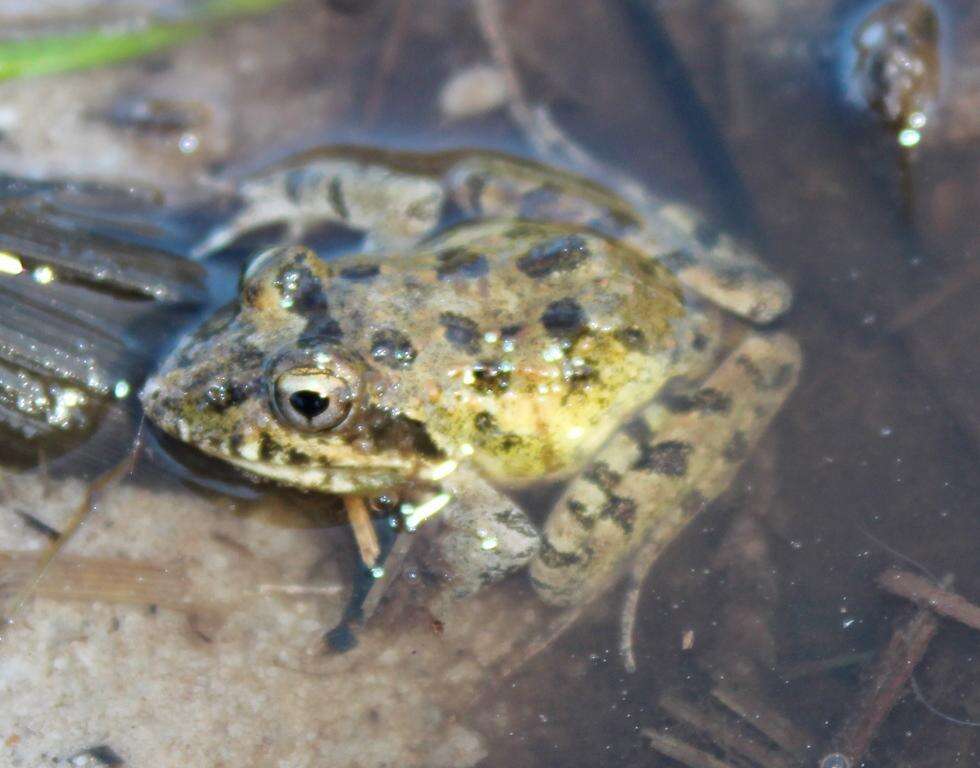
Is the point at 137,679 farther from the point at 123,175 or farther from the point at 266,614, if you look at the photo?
the point at 123,175

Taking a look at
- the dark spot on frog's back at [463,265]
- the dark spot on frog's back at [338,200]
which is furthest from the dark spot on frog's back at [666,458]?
the dark spot on frog's back at [338,200]

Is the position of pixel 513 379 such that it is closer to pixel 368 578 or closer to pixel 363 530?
pixel 363 530

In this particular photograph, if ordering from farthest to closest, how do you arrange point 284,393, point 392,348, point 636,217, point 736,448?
point 636,217 < point 736,448 < point 392,348 < point 284,393

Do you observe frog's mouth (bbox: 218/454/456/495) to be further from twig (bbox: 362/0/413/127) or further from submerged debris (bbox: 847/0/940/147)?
submerged debris (bbox: 847/0/940/147)

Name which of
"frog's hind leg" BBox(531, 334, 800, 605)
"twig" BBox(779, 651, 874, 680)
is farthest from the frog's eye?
→ "twig" BBox(779, 651, 874, 680)

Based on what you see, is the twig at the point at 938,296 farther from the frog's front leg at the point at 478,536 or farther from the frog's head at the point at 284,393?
the frog's head at the point at 284,393

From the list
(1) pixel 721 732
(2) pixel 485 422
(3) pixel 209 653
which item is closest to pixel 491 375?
(2) pixel 485 422

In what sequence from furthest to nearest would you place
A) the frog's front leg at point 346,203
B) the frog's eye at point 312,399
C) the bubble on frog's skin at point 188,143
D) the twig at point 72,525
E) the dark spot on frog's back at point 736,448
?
the bubble on frog's skin at point 188,143 → the frog's front leg at point 346,203 → the dark spot on frog's back at point 736,448 → the twig at point 72,525 → the frog's eye at point 312,399
